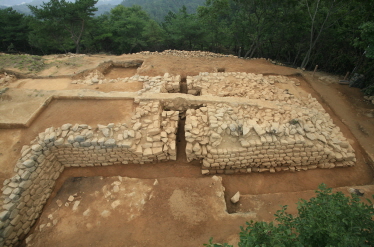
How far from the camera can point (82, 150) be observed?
19.7ft

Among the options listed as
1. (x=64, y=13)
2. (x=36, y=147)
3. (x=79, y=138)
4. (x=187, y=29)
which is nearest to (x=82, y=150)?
(x=79, y=138)

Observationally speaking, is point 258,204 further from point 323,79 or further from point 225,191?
point 323,79

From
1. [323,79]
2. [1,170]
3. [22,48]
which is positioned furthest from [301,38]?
[22,48]

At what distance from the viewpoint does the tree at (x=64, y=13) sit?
14.0 metres

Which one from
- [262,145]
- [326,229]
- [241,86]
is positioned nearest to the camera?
[326,229]

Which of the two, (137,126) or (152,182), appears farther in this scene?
(137,126)

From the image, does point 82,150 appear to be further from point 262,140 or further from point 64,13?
point 64,13

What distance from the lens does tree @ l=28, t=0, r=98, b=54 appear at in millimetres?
13961

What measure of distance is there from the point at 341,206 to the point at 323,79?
33.7ft

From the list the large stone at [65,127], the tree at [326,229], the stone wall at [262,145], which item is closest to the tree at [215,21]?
the stone wall at [262,145]

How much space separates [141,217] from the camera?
185 inches

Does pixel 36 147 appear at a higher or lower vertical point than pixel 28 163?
higher

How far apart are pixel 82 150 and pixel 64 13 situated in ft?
45.6

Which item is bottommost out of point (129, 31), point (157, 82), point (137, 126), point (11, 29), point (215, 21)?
point (137, 126)
